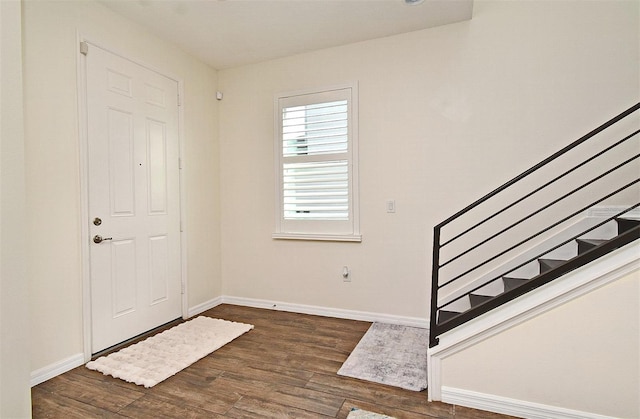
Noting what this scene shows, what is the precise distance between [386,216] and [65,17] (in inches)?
120

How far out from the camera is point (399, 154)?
3.09m

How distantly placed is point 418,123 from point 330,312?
7.00 ft

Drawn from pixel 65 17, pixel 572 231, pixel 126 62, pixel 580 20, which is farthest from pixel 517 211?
pixel 65 17

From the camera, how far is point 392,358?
2.43 m

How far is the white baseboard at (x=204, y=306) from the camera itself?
3.43 m

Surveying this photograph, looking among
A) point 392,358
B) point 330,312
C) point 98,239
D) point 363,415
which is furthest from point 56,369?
point 392,358

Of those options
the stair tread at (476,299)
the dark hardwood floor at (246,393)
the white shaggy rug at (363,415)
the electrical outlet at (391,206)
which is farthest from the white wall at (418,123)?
the white shaggy rug at (363,415)

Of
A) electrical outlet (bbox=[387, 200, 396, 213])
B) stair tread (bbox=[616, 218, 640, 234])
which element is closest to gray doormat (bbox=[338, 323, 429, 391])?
electrical outlet (bbox=[387, 200, 396, 213])

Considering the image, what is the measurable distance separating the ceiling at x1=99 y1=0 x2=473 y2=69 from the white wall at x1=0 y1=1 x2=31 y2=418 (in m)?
1.33

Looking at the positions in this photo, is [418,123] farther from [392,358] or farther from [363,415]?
[363,415]

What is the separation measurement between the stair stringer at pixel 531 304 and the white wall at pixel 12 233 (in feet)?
7.22

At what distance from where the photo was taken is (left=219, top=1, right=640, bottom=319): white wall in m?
2.55

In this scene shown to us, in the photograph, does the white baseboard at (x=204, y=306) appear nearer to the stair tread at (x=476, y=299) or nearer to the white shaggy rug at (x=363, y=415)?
the white shaggy rug at (x=363, y=415)

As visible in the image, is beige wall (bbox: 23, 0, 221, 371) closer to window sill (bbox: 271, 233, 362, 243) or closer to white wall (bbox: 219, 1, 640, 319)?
white wall (bbox: 219, 1, 640, 319)
